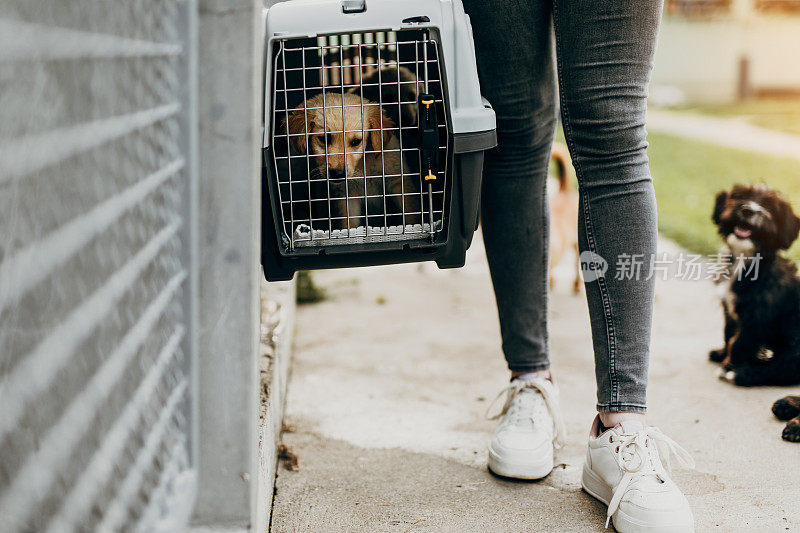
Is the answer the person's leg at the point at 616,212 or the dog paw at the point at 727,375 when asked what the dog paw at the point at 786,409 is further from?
the person's leg at the point at 616,212

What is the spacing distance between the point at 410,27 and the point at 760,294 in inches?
57.1

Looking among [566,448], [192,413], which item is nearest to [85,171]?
[192,413]

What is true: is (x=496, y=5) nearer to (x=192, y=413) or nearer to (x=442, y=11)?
(x=442, y=11)

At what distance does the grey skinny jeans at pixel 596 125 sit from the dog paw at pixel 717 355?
1002mm

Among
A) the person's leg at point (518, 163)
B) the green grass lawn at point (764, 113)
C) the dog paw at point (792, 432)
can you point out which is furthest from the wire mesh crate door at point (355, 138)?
the green grass lawn at point (764, 113)

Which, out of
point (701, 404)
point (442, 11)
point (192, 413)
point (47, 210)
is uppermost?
point (442, 11)

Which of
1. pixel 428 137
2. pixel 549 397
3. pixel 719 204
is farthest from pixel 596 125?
pixel 719 204

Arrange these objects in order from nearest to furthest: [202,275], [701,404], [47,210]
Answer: [47,210] < [202,275] < [701,404]

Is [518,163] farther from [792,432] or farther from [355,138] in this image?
[792,432]

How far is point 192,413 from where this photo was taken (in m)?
1.06

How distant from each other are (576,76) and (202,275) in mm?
800

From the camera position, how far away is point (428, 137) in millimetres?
1425

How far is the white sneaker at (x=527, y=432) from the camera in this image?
5.26 ft

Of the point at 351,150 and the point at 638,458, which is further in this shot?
the point at 351,150
